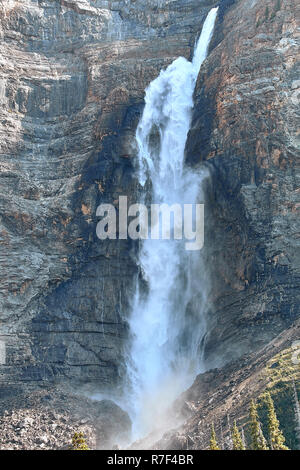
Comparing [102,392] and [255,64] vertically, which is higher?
[255,64]

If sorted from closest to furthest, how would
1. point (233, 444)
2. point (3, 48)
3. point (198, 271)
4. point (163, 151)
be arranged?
point (233, 444) < point (198, 271) < point (163, 151) < point (3, 48)

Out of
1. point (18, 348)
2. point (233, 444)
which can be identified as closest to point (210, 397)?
point (233, 444)

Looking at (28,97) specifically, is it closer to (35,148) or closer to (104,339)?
(35,148)
